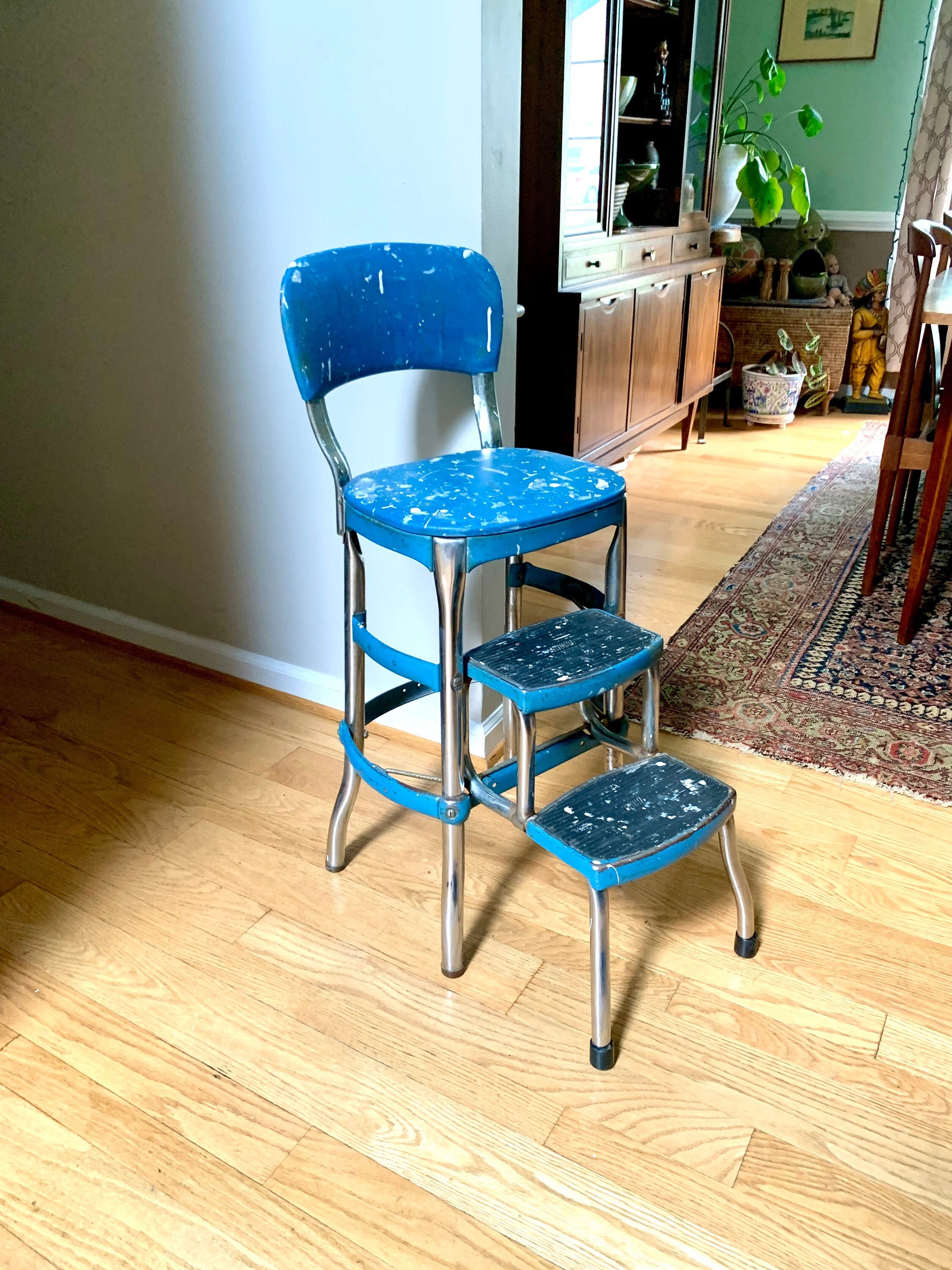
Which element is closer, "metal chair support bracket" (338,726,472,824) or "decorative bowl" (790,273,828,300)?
"metal chair support bracket" (338,726,472,824)

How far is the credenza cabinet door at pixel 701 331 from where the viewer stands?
3498 mm

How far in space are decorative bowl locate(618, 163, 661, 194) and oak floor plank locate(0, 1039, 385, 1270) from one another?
2.85 m

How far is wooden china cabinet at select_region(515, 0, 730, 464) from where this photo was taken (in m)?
2.51

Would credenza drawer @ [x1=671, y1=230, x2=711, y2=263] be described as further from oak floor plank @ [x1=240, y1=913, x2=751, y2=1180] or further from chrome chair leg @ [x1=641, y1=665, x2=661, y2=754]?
oak floor plank @ [x1=240, y1=913, x2=751, y2=1180]

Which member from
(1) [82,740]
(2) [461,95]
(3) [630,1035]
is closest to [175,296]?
(2) [461,95]

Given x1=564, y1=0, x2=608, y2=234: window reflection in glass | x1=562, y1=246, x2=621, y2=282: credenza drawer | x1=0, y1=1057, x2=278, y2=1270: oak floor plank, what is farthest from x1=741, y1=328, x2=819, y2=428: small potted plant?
x1=0, y1=1057, x2=278, y2=1270: oak floor plank

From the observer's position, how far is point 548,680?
1113 mm

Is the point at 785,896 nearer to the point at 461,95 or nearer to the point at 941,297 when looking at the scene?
the point at 461,95

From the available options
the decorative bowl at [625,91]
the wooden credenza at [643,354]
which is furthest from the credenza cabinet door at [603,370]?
the decorative bowl at [625,91]

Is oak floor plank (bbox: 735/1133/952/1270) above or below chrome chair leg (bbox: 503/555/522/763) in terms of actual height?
below

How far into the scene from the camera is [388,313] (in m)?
1.29

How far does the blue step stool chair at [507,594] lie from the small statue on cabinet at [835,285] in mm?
3412

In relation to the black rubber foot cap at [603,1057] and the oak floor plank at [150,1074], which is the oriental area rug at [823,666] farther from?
the oak floor plank at [150,1074]

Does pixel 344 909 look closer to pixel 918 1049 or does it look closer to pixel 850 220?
pixel 918 1049
